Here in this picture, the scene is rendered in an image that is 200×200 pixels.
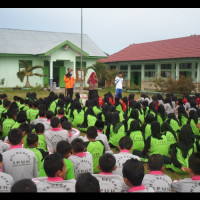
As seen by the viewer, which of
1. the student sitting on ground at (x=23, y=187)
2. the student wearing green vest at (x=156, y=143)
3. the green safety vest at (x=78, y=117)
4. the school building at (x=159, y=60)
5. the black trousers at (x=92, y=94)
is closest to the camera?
the student sitting on ground at (x=23, y=187)

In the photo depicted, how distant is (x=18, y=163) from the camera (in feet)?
10.1

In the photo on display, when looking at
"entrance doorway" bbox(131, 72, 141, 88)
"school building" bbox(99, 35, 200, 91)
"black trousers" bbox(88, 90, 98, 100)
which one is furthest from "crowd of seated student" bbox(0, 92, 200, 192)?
"entrance doorway" bbox(131, 72, 141, 88)

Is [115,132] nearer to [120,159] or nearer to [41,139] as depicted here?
[41,139]

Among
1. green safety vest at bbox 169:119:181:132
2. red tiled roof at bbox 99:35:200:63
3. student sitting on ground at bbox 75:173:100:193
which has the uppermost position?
red tiled roof at bbox 99:35:200:63

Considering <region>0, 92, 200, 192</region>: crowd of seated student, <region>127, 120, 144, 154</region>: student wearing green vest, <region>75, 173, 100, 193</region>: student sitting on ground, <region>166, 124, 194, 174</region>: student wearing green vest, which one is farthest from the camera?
<region>127, 120, 144, 154</region>: student wearing green vest

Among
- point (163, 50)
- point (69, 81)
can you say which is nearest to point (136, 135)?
point (69, 81)

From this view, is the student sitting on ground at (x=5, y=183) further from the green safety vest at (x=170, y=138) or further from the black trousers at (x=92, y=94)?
the black trousers at (x=92, y=94)

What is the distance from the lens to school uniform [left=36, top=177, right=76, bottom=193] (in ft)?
7.73

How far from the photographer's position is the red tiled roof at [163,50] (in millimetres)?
18062

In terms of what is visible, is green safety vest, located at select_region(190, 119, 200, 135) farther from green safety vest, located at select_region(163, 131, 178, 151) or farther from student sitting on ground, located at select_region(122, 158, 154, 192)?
student sitting on ground, located at select_region(122, 158, 154, 192)

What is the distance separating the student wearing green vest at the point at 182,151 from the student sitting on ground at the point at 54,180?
7.68 feet

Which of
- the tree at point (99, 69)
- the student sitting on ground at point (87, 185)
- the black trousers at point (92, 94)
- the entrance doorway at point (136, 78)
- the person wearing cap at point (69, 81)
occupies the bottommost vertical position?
the student sitting on ground at point (87, 185)

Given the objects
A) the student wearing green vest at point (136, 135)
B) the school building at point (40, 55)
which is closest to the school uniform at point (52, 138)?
the student wearing green vest at point (136, 135)

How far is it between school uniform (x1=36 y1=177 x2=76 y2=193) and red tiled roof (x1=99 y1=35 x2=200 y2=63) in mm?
15991
